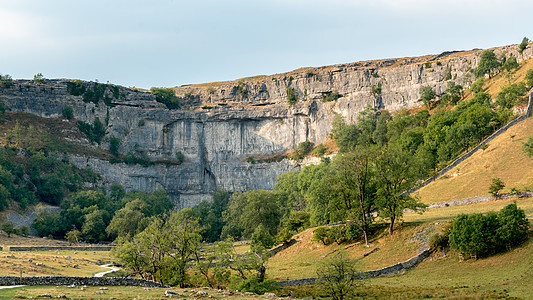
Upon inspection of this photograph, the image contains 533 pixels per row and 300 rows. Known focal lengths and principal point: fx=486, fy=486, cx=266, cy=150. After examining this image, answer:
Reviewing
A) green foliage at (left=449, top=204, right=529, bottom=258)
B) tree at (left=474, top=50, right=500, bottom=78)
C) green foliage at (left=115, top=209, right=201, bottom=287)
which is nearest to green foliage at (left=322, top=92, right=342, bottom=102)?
tree at (left=474, top=50, right=500, bottom=78)

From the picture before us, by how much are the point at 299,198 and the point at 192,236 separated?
171ft

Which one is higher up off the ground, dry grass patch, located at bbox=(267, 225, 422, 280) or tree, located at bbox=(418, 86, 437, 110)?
tree, located at bbox=(418, 86, 437, 110)

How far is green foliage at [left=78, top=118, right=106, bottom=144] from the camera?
390ft

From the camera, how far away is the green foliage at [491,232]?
1363 inches

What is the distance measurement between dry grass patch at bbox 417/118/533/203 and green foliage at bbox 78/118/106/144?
84.0m

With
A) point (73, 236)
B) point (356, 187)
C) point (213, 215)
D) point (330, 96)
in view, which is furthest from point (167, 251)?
point (330, 96)

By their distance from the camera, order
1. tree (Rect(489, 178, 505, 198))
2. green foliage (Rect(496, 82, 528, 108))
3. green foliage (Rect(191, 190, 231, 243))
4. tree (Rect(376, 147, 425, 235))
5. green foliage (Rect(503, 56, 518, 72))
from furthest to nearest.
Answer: green foliage (Rect(191, 190, 231, 243)) → green foliage (Rect(503, 56, 518, 72)) → green foliage (Rect(496, 82, 528, 108)) → tree (Rect(489, 178, 505, 198)) → tree (Rect(376, 147, 425, 235))

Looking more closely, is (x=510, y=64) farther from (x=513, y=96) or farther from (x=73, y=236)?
(x=73, y=236)

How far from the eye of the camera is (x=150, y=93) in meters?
133

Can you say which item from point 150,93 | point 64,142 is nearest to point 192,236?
point 64,142

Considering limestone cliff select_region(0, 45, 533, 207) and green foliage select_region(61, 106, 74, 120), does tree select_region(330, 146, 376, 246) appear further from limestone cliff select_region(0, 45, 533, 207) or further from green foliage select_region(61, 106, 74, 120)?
green foliage select_region(61, 106, 74, 120)

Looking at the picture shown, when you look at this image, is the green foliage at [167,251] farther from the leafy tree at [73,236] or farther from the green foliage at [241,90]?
the green foliage at [241,90]

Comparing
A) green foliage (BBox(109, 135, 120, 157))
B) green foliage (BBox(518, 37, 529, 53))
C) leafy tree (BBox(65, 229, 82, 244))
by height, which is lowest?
leafy tree (BBox(65, 229, 82, 244))

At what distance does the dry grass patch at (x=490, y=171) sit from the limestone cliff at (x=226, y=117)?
159 ft
